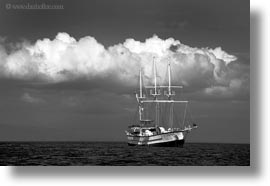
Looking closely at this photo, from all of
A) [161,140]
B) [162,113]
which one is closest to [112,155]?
Result: [162,113]

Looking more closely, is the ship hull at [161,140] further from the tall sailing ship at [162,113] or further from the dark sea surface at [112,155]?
the dark sea surface at [112,155]

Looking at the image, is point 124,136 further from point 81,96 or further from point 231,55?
point 231,55

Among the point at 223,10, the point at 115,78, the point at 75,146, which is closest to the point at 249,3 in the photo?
the point at 223,10

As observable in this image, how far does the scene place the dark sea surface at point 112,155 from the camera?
1270 cm

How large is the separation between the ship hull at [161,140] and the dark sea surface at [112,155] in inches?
8.0

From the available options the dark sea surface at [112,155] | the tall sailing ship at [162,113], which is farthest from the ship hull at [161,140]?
the dark sea surface at [112,155]

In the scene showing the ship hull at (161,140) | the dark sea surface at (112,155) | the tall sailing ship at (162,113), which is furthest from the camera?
the ship hull at (161,140)

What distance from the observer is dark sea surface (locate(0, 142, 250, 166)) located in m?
12.7

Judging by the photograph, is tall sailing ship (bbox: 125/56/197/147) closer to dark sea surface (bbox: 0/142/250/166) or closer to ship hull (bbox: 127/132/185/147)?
ship hull (bbox: 127/132/185/147)

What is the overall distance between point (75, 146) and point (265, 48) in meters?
3.95

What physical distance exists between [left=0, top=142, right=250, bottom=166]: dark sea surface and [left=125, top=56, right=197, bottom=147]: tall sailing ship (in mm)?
336

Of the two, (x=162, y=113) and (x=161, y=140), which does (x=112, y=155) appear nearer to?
(x=162, y=113)

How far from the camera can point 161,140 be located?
1455 cm

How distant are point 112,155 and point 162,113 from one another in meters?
1.22
